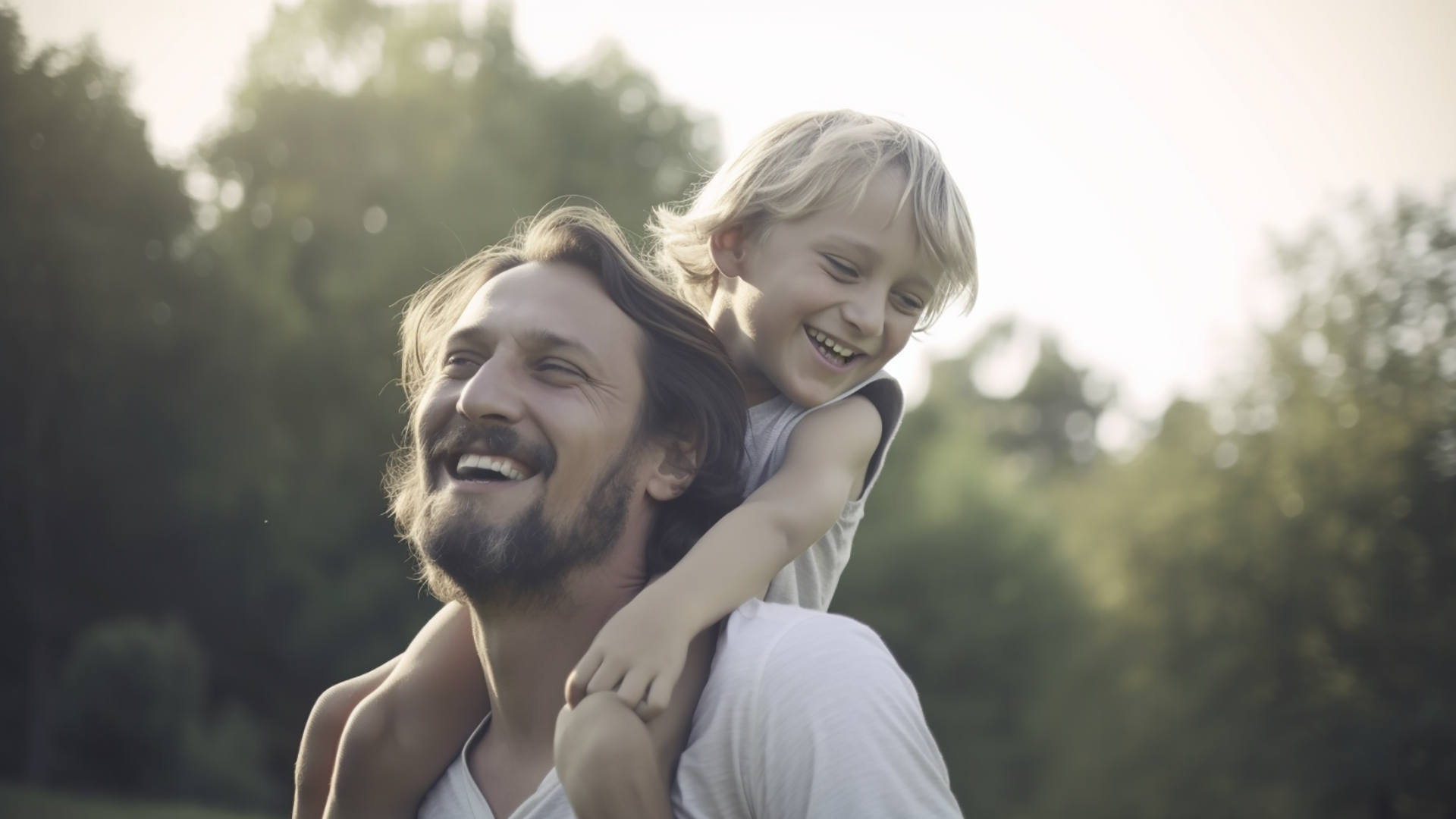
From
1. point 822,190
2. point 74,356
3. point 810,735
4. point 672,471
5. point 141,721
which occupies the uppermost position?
point 74,356

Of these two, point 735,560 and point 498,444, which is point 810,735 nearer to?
point 735,560

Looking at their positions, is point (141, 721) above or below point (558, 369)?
above

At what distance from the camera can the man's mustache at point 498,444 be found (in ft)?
9.16

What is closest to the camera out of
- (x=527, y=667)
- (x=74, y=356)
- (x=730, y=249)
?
(x=527, y=667)

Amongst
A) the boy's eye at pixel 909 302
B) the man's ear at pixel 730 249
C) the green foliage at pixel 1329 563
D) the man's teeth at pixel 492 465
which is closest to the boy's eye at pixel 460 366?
the man's teeth at pixel 492 465

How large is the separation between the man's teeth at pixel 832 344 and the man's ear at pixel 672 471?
0.44 meters

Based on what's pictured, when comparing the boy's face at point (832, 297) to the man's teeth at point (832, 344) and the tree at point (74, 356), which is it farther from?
the tree at point (74, 356)

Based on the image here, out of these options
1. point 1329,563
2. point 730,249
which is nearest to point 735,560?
point 730,249

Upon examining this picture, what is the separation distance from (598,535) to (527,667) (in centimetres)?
33

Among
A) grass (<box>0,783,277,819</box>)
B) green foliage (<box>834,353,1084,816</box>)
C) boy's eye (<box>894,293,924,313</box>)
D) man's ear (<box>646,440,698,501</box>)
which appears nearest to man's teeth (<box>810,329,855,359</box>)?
boy's eye (<box>894,293,924,313</box>)

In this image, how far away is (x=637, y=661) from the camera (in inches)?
91.8

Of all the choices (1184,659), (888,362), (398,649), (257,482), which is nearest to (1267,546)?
(1184,659)

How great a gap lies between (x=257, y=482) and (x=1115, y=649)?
59.1ft

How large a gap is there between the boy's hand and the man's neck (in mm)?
419
